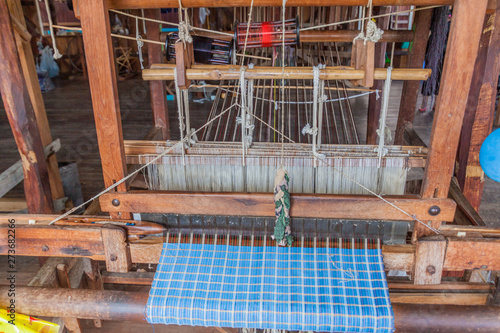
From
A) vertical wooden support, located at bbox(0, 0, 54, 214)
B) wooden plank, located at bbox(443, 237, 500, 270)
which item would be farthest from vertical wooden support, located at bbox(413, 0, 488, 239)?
vertical wooden support, located at bbox(0, 0, 54, 214)

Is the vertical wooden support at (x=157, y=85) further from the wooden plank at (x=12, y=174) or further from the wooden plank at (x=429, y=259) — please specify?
the wooden plank at (x=429, y=259)

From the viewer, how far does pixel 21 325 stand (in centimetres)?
188

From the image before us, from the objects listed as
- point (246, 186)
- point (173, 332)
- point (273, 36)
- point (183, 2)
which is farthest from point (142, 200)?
point (173, 332)

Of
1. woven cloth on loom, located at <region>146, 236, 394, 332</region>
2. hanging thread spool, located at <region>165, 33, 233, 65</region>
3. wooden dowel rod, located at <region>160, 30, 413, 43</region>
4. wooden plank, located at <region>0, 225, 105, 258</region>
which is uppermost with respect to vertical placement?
wooden dowel rod, located at <region>160, 30, 413, 43</region>

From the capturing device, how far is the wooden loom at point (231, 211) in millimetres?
1643

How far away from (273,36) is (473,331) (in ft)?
5.68

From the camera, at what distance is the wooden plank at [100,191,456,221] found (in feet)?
5.87

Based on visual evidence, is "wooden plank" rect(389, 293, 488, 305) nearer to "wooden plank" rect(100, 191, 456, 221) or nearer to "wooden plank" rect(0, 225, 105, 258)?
"wooden plank" rect(100, 191, 456, 221)

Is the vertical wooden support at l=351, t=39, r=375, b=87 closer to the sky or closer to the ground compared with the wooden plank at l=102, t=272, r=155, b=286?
closer to the sky

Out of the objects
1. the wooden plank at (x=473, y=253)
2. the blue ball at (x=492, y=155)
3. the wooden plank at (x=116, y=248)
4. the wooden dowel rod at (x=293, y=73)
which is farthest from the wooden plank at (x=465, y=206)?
the wooden plank at (x=116, y=248)

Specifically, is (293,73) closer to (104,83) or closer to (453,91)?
(453,91)

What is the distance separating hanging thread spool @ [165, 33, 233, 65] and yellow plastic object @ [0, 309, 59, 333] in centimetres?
152

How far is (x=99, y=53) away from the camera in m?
1.63

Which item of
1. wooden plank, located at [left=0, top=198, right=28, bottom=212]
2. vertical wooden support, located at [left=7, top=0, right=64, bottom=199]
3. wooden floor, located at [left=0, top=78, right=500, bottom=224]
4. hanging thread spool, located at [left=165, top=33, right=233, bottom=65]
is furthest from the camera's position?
wooden floor, located at [left=0, top=78, right=500, bottom=224]
